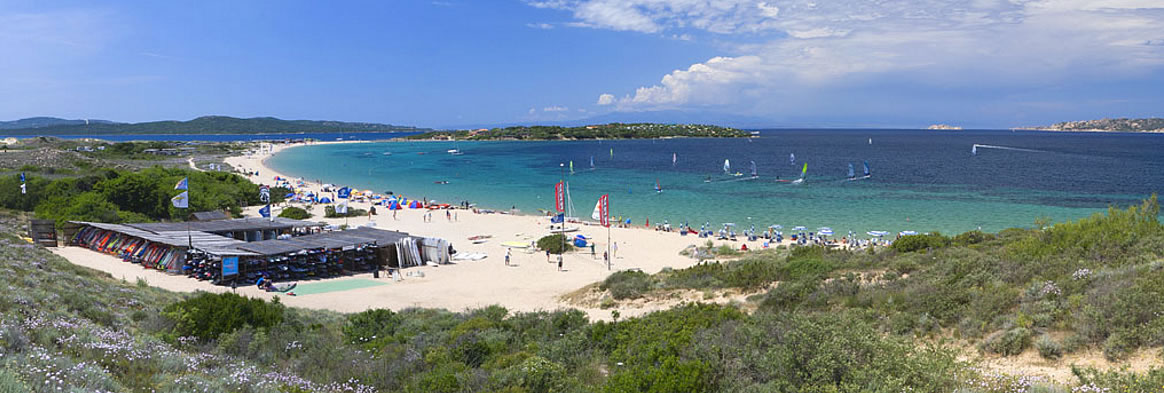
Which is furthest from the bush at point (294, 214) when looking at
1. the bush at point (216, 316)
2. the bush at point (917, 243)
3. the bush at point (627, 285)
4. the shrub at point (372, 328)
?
the bush at point (917, 243)

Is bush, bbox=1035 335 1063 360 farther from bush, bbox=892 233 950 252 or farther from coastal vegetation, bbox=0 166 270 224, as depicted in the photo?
coastal vegetation, bbox=0 166 270 224

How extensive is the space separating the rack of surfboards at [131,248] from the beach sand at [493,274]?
403mm

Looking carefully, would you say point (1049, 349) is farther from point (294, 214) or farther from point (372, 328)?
point (294, 214)

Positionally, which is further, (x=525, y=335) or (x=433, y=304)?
(x=433, y=304)

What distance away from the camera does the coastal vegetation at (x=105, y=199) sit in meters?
25.5

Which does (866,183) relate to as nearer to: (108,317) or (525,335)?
(525,335)

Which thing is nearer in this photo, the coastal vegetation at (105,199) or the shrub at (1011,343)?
the shrub at (1011,343)

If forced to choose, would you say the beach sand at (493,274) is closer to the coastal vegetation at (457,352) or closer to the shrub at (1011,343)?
the coastal vegetation at (457,352)

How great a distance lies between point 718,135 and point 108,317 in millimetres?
175427

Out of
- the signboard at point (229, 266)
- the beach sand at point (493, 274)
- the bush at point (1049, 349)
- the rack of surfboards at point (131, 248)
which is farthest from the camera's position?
the rack of surfboards at point (131, 248)

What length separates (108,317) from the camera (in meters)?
8.42

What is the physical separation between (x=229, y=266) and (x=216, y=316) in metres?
10.1

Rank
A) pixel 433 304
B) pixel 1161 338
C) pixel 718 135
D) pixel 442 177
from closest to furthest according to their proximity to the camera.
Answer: pixel 1161 338
pixel 433 304
pixel 442 177
pixel 718 135

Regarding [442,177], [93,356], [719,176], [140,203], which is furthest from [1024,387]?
[442,177]
